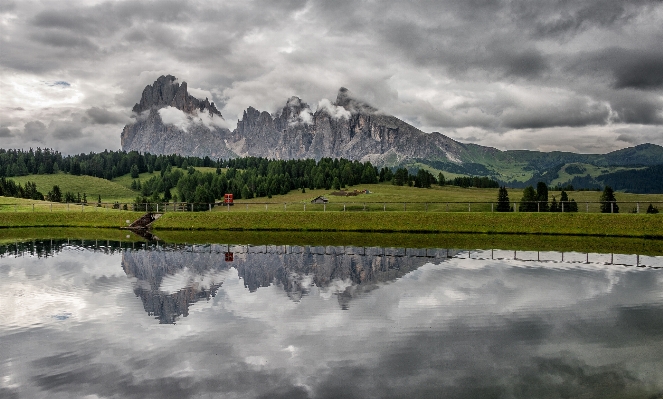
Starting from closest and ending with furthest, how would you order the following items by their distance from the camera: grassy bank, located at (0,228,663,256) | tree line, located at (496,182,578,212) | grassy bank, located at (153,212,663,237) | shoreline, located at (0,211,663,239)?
grassy bank, located at (0,228,663,256) < grassy bank, located at (153,212,663,237) < shoreline, located at (0,211,663,239) < tree line, located at (496,182,578,212)

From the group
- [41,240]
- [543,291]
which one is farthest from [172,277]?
[41,240]

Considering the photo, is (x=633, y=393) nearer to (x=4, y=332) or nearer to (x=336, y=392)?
(x=336, y=392)

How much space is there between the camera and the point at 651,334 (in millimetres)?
20734

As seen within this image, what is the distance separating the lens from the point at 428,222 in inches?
2835

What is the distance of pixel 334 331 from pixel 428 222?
52.5 m

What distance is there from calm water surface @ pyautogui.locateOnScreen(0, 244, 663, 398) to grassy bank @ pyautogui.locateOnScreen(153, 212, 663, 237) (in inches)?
1093

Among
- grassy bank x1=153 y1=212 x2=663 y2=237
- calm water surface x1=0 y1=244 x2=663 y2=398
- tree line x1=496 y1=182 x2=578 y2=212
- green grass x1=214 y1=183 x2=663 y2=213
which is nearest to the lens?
calm water surface x1=0 y1=244 x2=663 y2=398

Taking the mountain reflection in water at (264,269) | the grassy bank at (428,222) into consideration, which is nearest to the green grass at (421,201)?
the grassy bank at (428,222)

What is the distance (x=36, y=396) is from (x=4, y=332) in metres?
8.56

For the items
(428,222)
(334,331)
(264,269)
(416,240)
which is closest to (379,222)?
(428,222)

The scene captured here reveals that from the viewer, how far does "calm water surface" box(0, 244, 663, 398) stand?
52.7 ft

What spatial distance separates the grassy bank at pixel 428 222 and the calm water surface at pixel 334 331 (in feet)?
91.1

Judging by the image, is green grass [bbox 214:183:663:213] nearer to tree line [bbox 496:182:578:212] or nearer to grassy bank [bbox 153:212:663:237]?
tree line [bbox 496:182:578:212]

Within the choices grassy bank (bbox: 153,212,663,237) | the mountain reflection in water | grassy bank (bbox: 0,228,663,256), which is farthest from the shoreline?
the mountain reflection in water
